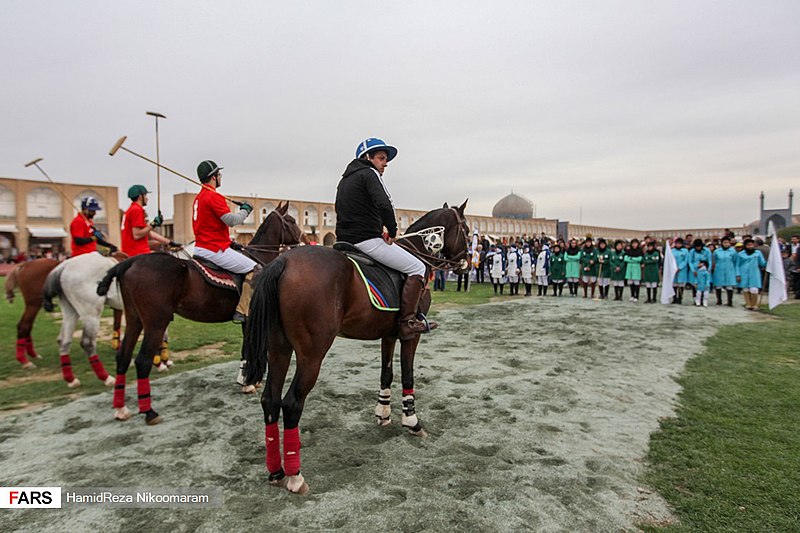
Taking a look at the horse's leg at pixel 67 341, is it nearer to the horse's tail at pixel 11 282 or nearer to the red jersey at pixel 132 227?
the red jersey at pixel 132 227

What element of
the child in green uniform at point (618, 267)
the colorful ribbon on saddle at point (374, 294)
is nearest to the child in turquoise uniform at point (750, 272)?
the child in green uniform at point (618, 267)

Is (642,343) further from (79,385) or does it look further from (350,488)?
(79,385)

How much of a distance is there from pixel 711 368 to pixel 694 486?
Answer: 13.2 ft

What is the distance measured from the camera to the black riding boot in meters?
4.20

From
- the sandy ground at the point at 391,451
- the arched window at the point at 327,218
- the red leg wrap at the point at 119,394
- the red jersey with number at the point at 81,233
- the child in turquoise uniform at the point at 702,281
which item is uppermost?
the arched window at the point at 327,218

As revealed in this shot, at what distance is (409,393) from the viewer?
13.9ft

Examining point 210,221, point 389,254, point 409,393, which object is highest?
point 210,221

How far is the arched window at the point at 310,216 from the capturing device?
44.6 m

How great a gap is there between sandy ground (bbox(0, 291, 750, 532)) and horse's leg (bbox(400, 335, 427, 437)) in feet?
0.36

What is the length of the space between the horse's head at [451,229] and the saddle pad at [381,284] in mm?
922

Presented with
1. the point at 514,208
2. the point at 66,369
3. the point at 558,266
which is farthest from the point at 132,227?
the point at 514,208

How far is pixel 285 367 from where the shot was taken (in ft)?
11.4

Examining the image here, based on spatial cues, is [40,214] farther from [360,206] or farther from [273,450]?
[273,450]

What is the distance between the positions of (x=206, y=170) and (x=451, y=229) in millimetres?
3105
